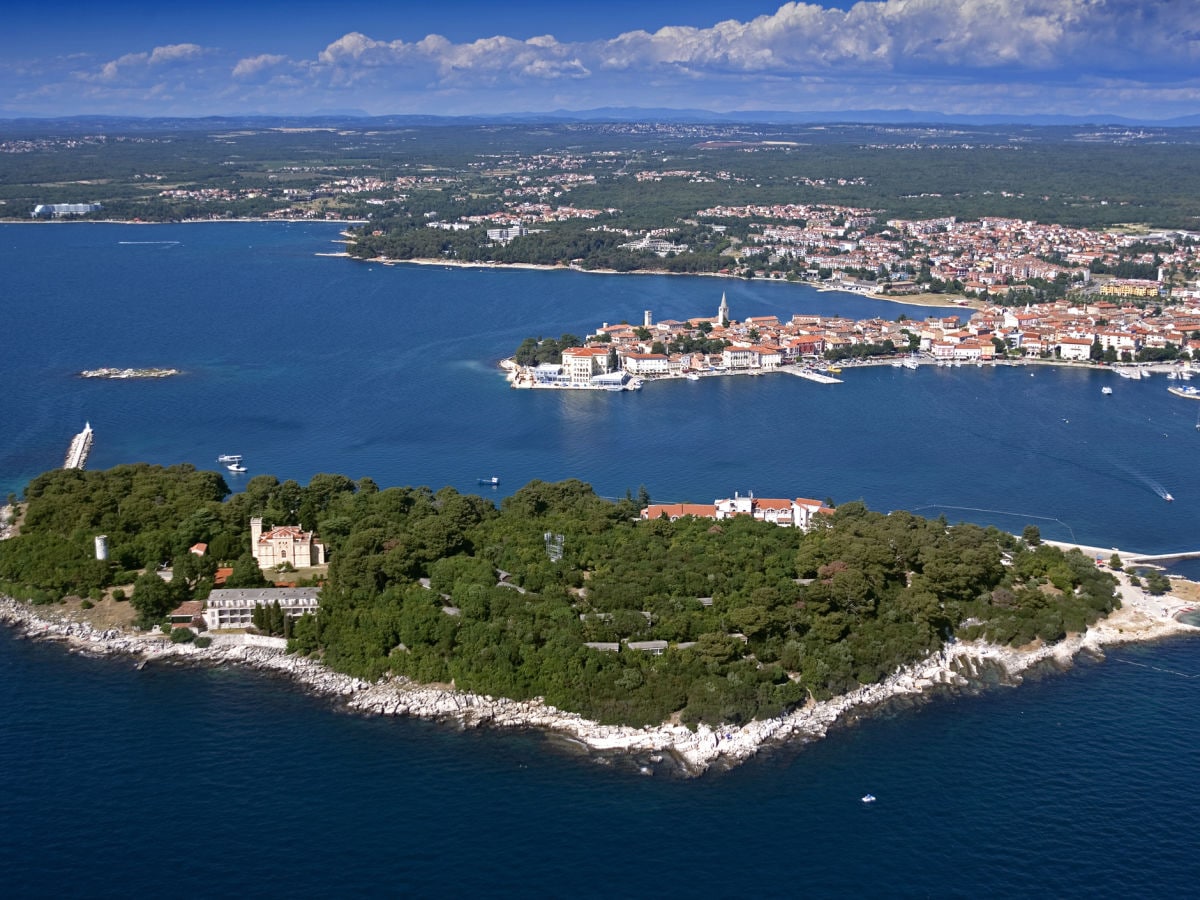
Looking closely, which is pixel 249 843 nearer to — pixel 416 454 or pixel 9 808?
pixel 9 808

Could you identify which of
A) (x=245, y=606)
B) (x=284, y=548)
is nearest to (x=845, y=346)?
(x=284, y=548)

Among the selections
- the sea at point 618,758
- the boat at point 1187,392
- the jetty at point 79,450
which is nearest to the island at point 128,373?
the sea at point 618,758

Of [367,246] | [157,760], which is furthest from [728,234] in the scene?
[157,760]

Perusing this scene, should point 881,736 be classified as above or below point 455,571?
below

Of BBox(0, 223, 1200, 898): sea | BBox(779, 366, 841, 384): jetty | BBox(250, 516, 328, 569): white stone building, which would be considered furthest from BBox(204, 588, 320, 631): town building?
BBox(779, 366, 841, 384): jetty

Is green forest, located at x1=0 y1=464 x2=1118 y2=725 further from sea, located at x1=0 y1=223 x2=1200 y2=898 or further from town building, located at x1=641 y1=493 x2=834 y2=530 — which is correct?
sea, located at x1=0 y1=223 x2=1200 y2=898

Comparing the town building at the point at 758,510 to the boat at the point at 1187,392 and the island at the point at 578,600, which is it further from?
the boat at the point at 1187,392
